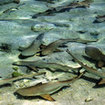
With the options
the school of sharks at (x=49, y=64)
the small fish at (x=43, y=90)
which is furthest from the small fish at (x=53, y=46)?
the small fish at (x=43, y=90)

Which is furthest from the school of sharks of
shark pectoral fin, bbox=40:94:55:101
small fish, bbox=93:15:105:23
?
small fish, bbox=93:15:105:23

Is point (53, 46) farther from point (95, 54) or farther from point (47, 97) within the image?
point (47, 97)

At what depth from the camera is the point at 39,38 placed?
5234mm

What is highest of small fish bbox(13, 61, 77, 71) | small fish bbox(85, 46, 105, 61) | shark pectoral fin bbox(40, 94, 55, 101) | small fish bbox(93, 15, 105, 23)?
small fish bbox(93, 15, 105, 23)

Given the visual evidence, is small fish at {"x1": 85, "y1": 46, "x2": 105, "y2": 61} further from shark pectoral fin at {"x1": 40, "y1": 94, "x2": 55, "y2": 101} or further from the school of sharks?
shark pectoral fin at {"x1": 40, "y1": 94, "x2": 55, "y2": 101}

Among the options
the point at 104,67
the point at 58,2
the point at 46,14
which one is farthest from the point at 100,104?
the point at 58,2

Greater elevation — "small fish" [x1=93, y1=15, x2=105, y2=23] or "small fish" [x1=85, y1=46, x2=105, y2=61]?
"small fish" [x1=93, y1=15, x2=105, y2=23]

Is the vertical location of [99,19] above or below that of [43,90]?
above

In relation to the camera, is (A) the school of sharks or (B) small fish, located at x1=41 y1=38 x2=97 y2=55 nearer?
(A) the school of sharks

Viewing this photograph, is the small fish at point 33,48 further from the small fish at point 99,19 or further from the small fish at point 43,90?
the small fish at point 99,19

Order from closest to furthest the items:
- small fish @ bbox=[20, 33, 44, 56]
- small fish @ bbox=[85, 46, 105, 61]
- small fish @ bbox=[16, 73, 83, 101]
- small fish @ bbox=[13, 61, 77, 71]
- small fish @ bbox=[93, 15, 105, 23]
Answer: small fish @ bbox=[16, 73, 83, 101], small fish @ bbox=[13, 61, 77, 71], small fish @ bbox=[85, 46, 105, 61], small fish @ bbox=[20, 33, 44, 56], small fish @ bbox=[93, 15, 105, 23]

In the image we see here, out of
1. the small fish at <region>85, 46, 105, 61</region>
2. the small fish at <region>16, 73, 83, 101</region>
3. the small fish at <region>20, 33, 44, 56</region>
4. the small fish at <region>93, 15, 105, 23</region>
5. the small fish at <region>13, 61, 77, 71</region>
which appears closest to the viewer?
the small fish at <region>16, 73, 83, 101</region>

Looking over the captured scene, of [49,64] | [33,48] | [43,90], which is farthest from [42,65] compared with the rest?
[43,90]

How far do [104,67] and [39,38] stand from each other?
1.75m
